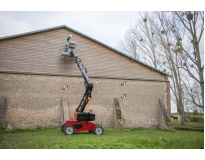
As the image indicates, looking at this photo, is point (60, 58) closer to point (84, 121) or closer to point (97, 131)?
point (84, 121)

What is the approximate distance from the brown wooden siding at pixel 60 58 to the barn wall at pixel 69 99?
0.51m

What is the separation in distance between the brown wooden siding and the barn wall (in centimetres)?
51

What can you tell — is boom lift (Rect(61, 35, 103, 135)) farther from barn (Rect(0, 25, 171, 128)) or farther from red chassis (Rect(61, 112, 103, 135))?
barn (Rect(0, 25, 171, 128))

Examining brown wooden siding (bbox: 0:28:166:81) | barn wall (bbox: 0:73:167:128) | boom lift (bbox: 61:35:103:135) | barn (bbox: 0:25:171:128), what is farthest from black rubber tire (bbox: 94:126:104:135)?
brown wooden siding (bbox: 0:28:166:81)

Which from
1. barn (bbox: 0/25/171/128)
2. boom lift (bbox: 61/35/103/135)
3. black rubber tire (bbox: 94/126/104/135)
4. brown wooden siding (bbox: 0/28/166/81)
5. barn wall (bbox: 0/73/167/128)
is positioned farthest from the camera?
brown wooden siding (bbox: 0/28/166/81)

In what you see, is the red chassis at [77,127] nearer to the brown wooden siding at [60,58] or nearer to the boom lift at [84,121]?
the boom lift at [84,121]

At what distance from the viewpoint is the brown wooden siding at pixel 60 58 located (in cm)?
1250

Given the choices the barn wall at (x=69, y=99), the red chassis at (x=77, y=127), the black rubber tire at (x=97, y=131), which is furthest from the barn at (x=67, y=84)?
the black rubber tire at (x=97, y=131)

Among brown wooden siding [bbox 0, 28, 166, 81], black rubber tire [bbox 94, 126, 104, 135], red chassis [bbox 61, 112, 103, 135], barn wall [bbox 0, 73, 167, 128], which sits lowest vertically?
black rubber tire [bbox 94, 126, 104, 135]

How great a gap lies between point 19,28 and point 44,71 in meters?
3.33

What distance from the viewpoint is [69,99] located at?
13094mm

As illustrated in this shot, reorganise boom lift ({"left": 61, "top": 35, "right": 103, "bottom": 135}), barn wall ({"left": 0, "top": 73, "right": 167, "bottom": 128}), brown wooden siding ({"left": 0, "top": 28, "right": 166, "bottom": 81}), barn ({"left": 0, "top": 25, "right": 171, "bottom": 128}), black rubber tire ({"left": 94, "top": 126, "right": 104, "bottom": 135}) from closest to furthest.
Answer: boom lift ({"left": 61, "top": 35, "right": 103, "bottom": 135}) → black rubber tire ({"left": 94, "top": 126, "right": 104, "bottom": 135}) → barn wall ({"left": 0, "top": 73, "right": 167, "bottom": 128}) → barn ({"left": 0, "top": 25, "right": 171, "bottom": 128}) → brown wooden siding ({"left": 0, "top": 28, "right": 166, "bottom": 81})

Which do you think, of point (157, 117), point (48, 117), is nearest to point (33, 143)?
point (48, 117)

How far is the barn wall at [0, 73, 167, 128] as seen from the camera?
12094mm
